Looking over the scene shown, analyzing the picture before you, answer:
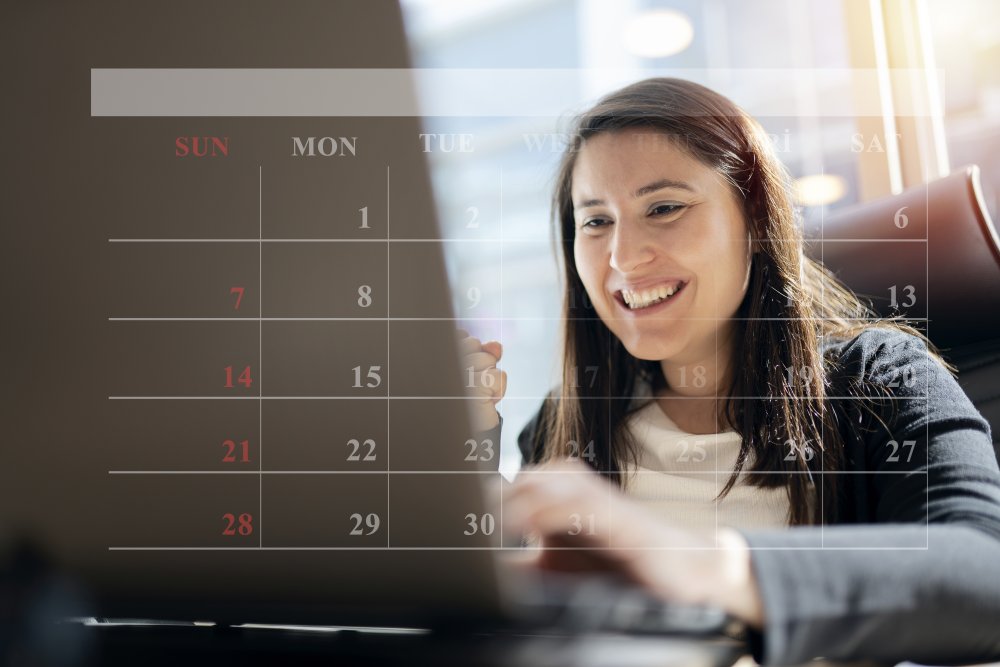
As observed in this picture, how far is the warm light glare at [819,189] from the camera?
486mm

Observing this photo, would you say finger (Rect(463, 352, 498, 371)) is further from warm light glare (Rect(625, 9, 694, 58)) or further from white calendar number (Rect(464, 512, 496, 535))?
warm light glare (Rect(625, 9, 694, 58))

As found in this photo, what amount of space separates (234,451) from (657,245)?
1.08 feet

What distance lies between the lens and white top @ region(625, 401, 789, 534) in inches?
17.4

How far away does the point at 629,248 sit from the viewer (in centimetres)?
46

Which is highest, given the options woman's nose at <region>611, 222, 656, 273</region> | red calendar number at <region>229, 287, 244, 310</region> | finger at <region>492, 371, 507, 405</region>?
woman's nose at <region>611, 222, 656, 273</region>

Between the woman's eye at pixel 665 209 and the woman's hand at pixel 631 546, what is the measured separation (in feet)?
0.65

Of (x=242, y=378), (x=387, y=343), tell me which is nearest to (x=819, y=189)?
(x=387, y=343)

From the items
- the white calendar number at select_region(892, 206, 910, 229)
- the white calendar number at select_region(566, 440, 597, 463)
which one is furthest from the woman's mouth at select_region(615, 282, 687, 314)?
the white calendar number at select_region(892, 206, 910, 229)

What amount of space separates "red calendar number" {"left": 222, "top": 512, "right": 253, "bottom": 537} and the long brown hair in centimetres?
20

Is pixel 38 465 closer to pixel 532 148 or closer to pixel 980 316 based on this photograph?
pixel 532 148

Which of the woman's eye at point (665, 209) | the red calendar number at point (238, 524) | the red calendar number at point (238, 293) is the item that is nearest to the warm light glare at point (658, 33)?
the woman's eye at point (665, 209)

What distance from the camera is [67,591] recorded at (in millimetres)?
448

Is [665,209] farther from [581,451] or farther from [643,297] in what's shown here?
[581,451]

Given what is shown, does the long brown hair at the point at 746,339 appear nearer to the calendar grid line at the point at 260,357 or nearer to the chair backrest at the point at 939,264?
the chair backrest at the point at 939,264
